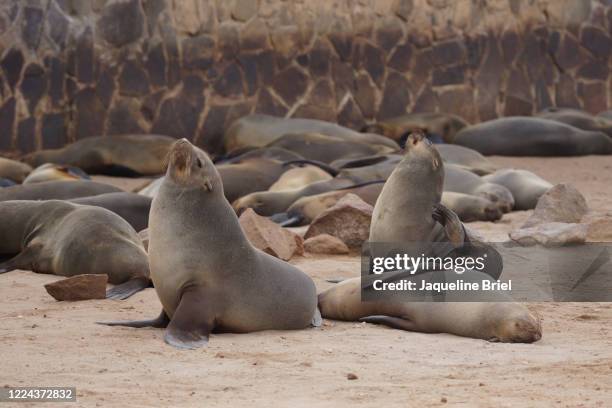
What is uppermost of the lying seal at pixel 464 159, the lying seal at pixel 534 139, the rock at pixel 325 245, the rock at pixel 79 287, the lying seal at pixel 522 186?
the rock at pixel 79 287

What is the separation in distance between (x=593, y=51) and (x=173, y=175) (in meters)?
12.1

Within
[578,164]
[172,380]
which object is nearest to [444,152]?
[578,164]

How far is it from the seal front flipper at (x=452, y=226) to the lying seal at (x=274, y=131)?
6.94 metres

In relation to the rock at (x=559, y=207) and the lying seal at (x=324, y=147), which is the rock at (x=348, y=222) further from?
the lying seal at (x=324, y=147)

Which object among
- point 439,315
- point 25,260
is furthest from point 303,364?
point 25,260

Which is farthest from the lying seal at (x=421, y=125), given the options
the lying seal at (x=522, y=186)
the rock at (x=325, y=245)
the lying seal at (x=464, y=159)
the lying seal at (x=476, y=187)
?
the rock at (x=325, y=245)

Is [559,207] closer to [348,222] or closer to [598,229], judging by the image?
[598,229]

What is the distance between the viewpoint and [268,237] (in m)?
7.16

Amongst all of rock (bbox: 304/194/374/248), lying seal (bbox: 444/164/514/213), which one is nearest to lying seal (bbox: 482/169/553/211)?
lying seal (bbox: 444/164/514/213)

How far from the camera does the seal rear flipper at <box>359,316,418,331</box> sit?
5.22 metres

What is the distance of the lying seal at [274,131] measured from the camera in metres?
13.4

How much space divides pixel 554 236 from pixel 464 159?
202 inches

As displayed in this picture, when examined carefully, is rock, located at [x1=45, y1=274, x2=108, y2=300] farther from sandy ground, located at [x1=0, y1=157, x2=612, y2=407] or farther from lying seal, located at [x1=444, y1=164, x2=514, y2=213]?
lying seal, located at [x1=444, y1=164, x2=514, y2=213]

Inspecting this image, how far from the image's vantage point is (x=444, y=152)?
12453 millimetres
